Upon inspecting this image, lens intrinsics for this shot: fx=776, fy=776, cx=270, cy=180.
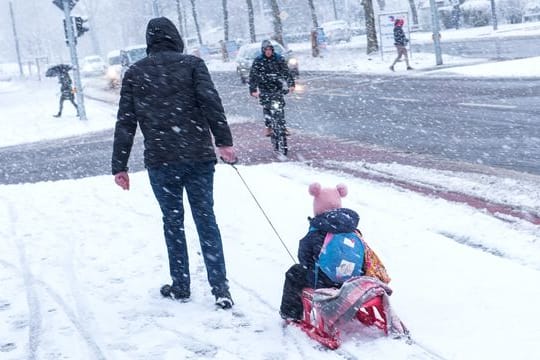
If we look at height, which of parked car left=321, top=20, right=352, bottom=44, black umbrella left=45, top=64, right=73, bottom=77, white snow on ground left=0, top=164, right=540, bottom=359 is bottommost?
white snow on ground left=0, top=164, right=540, bottom=359

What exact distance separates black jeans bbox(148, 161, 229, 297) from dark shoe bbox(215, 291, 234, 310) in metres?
0.02

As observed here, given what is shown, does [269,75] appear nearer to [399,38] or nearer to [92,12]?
[399,38]

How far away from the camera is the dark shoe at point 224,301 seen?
17.4 ft

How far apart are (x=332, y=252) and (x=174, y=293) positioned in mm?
1547

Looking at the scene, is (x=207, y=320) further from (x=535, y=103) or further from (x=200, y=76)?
(x=535, y=103)

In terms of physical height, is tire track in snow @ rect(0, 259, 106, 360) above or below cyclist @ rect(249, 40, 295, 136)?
below

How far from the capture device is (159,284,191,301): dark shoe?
219 inches

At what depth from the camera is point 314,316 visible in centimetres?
480

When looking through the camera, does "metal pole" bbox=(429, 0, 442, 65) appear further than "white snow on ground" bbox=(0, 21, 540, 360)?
Yes

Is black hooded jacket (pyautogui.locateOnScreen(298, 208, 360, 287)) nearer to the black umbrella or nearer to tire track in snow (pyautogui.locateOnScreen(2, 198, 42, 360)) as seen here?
tire track in snow (pyautogui.locateOnScreen(2, 198, 42, 360))

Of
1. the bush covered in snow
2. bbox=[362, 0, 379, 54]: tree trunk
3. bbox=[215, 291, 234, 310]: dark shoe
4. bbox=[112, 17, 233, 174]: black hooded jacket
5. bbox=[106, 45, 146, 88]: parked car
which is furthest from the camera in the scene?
the bush covered in snow

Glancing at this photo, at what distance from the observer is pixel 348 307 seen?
423 cm

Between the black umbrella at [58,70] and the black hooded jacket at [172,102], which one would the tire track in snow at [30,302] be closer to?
A: the black hooded jacket at [172,102]

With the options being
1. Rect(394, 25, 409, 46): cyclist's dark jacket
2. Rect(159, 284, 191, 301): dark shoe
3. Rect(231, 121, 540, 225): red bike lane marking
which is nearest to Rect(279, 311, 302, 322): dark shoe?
Rect(159, 284, 191, 301): dark shoe
